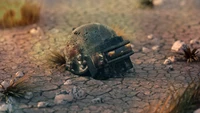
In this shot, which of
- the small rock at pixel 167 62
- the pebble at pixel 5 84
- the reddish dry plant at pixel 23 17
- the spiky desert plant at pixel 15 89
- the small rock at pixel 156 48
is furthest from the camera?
the reddish dry plant at pixel 23 17

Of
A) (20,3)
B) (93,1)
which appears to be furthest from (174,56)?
(93,1)

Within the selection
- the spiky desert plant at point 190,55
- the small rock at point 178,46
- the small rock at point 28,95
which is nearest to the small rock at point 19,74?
the small rock at point 28,95

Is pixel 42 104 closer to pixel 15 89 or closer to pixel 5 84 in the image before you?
pixel 15 89

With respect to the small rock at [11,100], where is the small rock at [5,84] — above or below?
above

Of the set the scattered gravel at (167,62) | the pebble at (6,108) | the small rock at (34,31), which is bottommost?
the scattered gravel at (167,62)

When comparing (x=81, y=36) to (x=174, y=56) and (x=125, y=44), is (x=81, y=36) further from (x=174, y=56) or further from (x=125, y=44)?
(x=174, y=56)

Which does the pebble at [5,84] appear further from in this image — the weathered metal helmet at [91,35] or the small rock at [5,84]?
the weathered metal helmet at [91,35]
